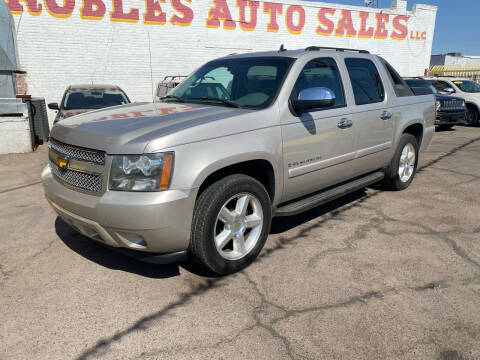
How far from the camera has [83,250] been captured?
3748mm

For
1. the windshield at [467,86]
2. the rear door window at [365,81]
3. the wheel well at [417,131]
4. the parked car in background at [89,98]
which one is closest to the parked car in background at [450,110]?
the windshield at [467,86]

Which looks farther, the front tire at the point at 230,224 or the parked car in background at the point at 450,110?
the parked car in background at the point at 450,110

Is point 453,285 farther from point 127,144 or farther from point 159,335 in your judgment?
point 127,144

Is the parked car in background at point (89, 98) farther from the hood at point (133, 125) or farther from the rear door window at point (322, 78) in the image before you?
the rear door window at point (322, 78)

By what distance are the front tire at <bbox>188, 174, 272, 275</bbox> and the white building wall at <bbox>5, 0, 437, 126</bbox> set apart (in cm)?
1130

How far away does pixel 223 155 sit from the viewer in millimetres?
2939

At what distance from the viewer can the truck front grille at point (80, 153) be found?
2.80 m

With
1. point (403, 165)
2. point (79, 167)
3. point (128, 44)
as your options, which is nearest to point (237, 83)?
point (79, 167)

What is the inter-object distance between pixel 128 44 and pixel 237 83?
413 inches

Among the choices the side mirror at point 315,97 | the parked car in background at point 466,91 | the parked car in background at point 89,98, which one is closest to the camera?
the side mirror at point 315,97

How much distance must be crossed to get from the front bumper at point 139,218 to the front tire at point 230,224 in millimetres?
123

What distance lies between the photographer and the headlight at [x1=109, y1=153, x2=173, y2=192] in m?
2.65

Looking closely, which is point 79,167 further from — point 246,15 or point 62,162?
point 246,15

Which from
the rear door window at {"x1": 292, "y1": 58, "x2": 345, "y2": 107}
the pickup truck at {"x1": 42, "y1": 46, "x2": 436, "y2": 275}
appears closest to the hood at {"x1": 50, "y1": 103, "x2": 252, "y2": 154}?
the pickup truck at {"x1": 42, "y1": 46, "x2": 436, "y2": 275}
